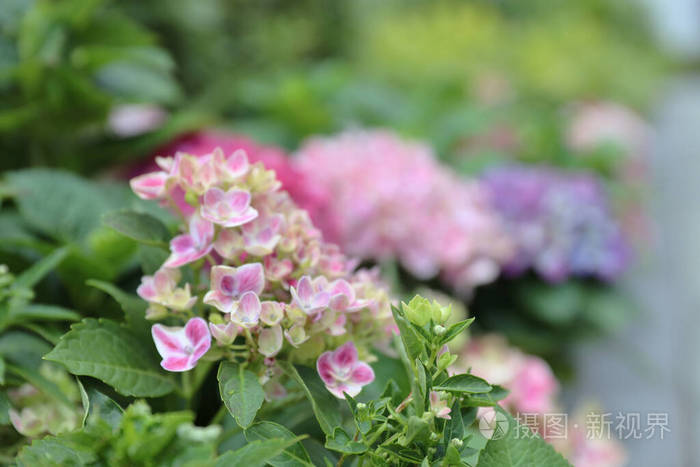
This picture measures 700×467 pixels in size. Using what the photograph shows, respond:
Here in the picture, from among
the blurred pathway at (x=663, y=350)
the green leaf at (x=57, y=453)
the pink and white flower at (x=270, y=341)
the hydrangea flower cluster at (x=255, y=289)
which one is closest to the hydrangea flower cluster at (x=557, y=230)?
the blurred pathway at (x=663, y=350)

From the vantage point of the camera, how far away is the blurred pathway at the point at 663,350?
1.22 meters

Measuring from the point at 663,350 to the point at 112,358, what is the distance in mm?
1432

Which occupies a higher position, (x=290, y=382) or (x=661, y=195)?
(x=290, y=382)

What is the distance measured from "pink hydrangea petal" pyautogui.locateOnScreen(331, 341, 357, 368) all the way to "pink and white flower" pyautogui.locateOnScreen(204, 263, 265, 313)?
0.08m

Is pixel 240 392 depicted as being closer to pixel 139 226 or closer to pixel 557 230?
pixel 139 226

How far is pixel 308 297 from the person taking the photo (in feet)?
1.61

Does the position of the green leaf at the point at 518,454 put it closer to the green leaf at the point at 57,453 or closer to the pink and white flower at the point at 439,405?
the pink and white flower at the point at 439,405

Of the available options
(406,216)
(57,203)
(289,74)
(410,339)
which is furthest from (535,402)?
(289,74)

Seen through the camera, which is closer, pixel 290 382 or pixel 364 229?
pixel 290 382

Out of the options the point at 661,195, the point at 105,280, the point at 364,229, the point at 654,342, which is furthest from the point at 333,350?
the point at 661,195

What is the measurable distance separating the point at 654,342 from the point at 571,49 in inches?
83.2

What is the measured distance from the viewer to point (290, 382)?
564 millimetres

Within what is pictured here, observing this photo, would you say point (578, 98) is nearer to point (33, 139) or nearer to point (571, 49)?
point (571, 49)

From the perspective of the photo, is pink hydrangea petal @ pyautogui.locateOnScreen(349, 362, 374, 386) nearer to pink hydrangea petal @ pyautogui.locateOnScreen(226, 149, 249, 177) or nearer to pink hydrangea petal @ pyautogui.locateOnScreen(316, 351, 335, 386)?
pink hydrangea petal @ pyautogui.locateOnScreen(316, 351, 335, 386)
